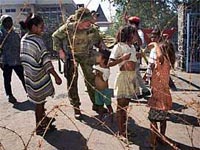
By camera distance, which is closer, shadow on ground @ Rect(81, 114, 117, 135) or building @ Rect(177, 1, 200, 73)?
shadow on ground @ Rect(81, 114, 117, 135)

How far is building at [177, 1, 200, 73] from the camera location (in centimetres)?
1134

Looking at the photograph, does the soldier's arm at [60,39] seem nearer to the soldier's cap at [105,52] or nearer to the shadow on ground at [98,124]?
the soldier's cap at [105,52]

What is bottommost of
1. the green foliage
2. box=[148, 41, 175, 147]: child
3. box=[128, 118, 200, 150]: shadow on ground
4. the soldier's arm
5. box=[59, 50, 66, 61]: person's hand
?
box=[128, 118, 200, 150]: shadow on ground

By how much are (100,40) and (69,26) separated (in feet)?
2.03

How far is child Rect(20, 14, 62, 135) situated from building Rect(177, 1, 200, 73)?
7.06 metres

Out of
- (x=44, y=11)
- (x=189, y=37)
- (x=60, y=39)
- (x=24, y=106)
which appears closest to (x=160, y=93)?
(x=60, y=39)

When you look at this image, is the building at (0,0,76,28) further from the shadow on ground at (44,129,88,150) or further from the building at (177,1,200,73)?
the building at (177,1,200,73)

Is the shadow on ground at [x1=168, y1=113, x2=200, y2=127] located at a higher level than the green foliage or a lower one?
lower

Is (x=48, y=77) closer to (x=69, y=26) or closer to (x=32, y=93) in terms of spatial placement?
(x=32, y=93)

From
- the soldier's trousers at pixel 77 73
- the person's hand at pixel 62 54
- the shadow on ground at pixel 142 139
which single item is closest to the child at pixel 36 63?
the person's hand at pixel 62 54

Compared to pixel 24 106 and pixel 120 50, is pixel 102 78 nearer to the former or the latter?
pixel 120 50

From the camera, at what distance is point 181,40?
11.8 m

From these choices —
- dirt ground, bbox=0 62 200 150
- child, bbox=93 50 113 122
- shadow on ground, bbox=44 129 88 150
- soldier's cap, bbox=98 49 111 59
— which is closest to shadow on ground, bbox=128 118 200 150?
dirt ground, bbox=0 62 200 150

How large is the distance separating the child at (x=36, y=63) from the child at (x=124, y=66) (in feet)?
2.60
